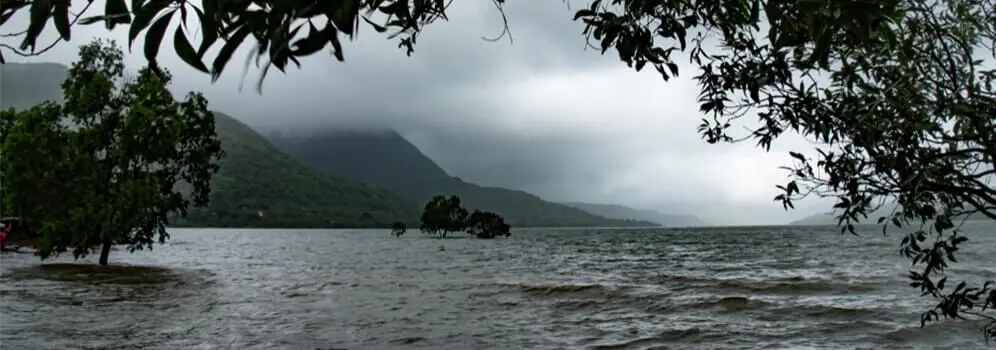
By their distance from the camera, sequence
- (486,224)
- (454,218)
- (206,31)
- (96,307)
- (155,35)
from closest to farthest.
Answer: (155,35)
(206,31)
(96,307)
(486,224)
(454,218)

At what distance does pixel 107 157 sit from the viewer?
35.4m

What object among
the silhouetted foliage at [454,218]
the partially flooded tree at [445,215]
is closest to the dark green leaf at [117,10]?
the silhouetted foliage at [454,218]

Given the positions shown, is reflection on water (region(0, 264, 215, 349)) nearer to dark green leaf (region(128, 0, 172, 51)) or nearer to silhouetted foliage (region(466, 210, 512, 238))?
dark green leaf (region(128, 0, 172, 51))

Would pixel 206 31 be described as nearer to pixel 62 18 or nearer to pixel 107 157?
pixel 62 18

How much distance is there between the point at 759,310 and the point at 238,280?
23.4m

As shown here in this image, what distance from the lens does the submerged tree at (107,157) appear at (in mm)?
33531

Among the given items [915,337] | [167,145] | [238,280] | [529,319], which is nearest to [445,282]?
[238,280]

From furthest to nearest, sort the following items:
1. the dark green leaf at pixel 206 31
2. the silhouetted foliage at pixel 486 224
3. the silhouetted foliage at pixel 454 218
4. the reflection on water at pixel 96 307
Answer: the silhouetted foliage at pixel 454 218 → the silhouetted foliage at pixel 486 224 → the reflection on water at pixel 96 307 → the dark green leaf at pixel 206 31

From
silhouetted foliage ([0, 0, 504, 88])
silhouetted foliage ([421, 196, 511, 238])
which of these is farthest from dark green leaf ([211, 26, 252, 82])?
silhouetted foliage ([421, 196, 511, 238])

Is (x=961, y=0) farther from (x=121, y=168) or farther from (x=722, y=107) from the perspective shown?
(x=121, y=168)

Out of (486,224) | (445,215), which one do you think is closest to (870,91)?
(486,224)

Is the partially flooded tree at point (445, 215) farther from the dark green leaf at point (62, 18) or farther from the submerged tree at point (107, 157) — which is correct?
the dark green leaf at point (62, 18)

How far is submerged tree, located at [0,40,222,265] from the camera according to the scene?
33.5 meters

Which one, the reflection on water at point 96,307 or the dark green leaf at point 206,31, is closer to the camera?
the dark green leaf at point 206,31
